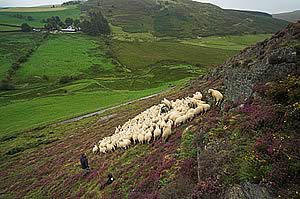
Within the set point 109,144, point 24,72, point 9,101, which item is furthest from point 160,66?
point 109,144

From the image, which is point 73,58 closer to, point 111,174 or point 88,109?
point 88,109

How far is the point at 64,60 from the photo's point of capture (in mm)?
153250

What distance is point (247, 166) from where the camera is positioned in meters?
Answer: 12.1

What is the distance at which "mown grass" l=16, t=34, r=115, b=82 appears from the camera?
13462 centimetres

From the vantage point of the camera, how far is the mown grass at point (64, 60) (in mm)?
134625

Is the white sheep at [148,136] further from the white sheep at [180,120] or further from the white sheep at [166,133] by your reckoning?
the white sheep at [180,120]

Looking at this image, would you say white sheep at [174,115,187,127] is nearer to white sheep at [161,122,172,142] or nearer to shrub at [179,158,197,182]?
white sheep at [161,122,172,142]

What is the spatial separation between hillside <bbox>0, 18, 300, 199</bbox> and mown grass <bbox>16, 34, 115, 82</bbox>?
352 feet

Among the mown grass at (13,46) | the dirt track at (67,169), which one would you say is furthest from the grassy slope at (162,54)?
the dirt track at (67,169)

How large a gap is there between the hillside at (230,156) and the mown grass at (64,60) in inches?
4228

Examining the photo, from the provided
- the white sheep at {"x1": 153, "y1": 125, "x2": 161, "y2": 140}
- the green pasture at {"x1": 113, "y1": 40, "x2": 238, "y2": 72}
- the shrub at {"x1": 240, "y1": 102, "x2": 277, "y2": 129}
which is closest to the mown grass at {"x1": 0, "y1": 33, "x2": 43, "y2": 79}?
the green pasture at {"x1": 113, "y1": 40, "x2": 238, "y2": 72}

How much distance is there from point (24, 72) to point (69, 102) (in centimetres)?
5930

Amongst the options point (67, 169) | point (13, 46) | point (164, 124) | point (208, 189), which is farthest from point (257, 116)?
point (13, 46)

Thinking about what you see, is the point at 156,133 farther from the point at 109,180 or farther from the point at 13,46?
the point at 13,46
